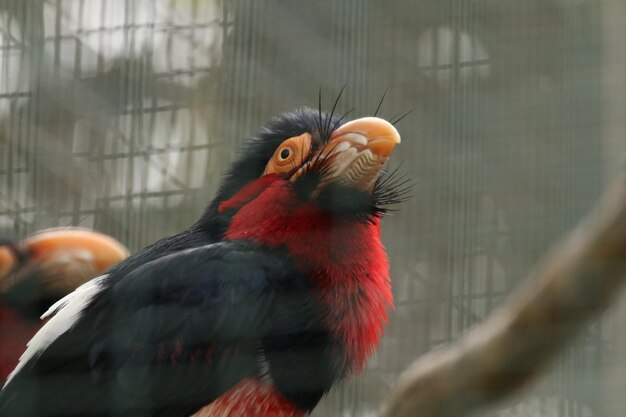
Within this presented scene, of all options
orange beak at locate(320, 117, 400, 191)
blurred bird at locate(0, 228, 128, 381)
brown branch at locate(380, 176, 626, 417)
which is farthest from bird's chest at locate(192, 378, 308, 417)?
blurred bird at locate(0, 228, 128, 381)

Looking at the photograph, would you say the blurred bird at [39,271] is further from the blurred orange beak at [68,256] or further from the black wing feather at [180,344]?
the black wing feather at [180,344]

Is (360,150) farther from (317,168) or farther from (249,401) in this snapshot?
(249,401)

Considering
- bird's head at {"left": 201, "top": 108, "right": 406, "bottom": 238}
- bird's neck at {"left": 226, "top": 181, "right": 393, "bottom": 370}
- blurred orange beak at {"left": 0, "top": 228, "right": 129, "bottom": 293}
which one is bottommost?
blurred orange beak at {"left": 0, "top": 228, "right": 129, "bottom": 293}

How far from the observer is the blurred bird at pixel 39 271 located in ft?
4.99

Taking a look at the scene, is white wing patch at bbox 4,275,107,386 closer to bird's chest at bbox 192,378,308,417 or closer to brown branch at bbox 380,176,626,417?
bird's chest at bbox 192,378,308,417

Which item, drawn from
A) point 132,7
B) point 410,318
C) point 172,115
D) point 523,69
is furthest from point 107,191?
point 523,69

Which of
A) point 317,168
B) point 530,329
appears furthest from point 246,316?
point 530,329

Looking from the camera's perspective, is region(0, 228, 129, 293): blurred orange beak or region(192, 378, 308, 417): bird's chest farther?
region(0, 228, 129, 293): blurred orange beak

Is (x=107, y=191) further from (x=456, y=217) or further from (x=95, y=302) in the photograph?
(x=456, y=217)

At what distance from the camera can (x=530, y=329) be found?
3.32 ft

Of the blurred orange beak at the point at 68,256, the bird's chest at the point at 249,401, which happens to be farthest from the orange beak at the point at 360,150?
the blurred orange beak at the point at 68,256

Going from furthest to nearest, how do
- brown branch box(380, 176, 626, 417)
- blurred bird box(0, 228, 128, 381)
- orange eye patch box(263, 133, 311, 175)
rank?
blurred bird box(0, 228, 128, 381), orange eye patch box(263, 133, 311, 175), brown branch box(380, 176, 626, 417)

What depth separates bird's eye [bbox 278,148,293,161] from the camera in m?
1.25

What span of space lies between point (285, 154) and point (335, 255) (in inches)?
5.8
